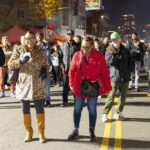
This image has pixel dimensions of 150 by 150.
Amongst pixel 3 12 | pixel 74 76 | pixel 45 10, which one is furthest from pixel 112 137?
pixel 3 12

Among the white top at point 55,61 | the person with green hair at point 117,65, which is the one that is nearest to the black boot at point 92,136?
the person with green hair at point 117,65

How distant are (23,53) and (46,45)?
494 cm

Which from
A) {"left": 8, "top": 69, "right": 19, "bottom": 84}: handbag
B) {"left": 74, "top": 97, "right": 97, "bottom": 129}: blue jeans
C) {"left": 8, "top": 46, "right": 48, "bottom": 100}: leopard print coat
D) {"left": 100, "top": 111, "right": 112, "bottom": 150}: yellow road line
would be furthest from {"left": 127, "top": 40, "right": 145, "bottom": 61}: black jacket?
{"left": 8, "top": 69, "right": 19, "bottom": 84}: handbag

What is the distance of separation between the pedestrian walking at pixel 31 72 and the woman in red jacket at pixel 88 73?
20.7 inches

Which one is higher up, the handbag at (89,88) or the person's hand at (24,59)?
the person's hand at (24,59)

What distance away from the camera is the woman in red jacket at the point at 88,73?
285 inches

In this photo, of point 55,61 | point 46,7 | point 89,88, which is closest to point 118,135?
point 89,88

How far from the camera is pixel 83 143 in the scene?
7.14 m

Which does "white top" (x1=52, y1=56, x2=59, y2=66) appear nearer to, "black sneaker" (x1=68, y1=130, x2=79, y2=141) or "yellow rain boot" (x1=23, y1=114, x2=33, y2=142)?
"black sneaker" (x1=68, y1=130, x2=79, y2=141)

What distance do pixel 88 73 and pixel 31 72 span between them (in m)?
0.97

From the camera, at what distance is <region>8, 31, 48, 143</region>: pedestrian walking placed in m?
7.09

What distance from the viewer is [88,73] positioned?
730 centimetres

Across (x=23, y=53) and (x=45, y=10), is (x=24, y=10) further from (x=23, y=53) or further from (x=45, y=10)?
(x=23, y=53)

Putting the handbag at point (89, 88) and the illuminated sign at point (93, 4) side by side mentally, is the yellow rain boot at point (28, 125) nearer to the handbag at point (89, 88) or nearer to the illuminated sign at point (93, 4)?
the handbag at point (89, 88)
